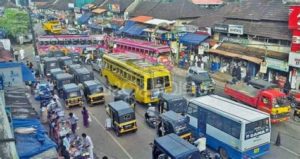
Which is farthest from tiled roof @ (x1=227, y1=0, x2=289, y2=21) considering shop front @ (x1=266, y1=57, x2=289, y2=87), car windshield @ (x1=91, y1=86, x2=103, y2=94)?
car windshield @ (x1=91, y1=86, x2=103, y2=94)

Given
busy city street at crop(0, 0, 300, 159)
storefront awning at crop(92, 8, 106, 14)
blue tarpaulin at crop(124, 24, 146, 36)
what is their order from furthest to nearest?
storefront awning at crop(92, 8, 106, 14), blue tarpaulin at crop(124, 24, 146, 36), busy city street at crop(0, 0, 300, 159)

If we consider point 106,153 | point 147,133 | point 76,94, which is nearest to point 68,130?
point 106,153

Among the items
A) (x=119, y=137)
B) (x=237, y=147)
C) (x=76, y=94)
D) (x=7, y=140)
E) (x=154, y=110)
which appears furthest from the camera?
(x=76, y=94)

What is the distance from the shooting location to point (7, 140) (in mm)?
7547

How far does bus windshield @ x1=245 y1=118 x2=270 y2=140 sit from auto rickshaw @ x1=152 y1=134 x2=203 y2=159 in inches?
110

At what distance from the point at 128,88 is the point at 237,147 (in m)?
11.9

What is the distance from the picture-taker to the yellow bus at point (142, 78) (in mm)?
22484

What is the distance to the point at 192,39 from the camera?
3678 centimetres

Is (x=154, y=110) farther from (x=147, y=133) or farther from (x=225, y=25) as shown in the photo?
(x=225, y=25)

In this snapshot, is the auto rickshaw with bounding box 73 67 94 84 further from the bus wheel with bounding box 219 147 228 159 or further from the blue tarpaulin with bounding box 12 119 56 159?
the bus wheel with bounding box 219 147 228 159

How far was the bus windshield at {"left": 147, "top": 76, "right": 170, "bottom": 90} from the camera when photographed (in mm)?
22420

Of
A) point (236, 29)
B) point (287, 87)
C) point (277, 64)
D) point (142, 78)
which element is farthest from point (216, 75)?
point (142, 78)

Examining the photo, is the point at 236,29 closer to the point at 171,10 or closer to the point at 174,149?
the point at 171,10

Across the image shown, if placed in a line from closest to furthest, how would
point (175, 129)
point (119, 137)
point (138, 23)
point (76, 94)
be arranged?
point (175, 129)
point (119, 137)
point (76, 94)
point (138, 23)
